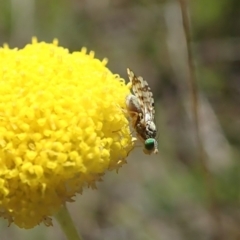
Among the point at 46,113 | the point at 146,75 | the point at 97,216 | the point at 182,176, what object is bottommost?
the point at 46,113

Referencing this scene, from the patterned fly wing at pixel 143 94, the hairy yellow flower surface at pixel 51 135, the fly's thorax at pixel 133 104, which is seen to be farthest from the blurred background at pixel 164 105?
the hairy yellow flower surface at pixel 51 135

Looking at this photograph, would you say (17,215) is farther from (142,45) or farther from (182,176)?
(142,45)

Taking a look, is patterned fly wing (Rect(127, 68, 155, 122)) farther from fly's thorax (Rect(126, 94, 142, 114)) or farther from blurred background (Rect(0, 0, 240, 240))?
blurred background (Rect(0, 0, 240, 240))

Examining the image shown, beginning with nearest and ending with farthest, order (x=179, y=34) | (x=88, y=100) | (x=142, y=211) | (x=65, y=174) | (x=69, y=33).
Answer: (x=65, y=174)
(x=88, y=100)
(x=142, y=211)
(x=179, y=34)
(x=69, y=33)

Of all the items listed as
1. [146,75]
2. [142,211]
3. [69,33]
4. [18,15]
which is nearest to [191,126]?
[146,75]

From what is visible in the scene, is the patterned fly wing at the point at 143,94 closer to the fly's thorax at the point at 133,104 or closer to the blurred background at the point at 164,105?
the fly's thorax at the point at 133,104

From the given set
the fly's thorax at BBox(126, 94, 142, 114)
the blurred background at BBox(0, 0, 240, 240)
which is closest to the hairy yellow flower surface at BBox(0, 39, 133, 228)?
the fly's thorax at BBox(126, 94, 142, 114)

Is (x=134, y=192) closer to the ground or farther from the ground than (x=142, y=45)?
closer to the ground
